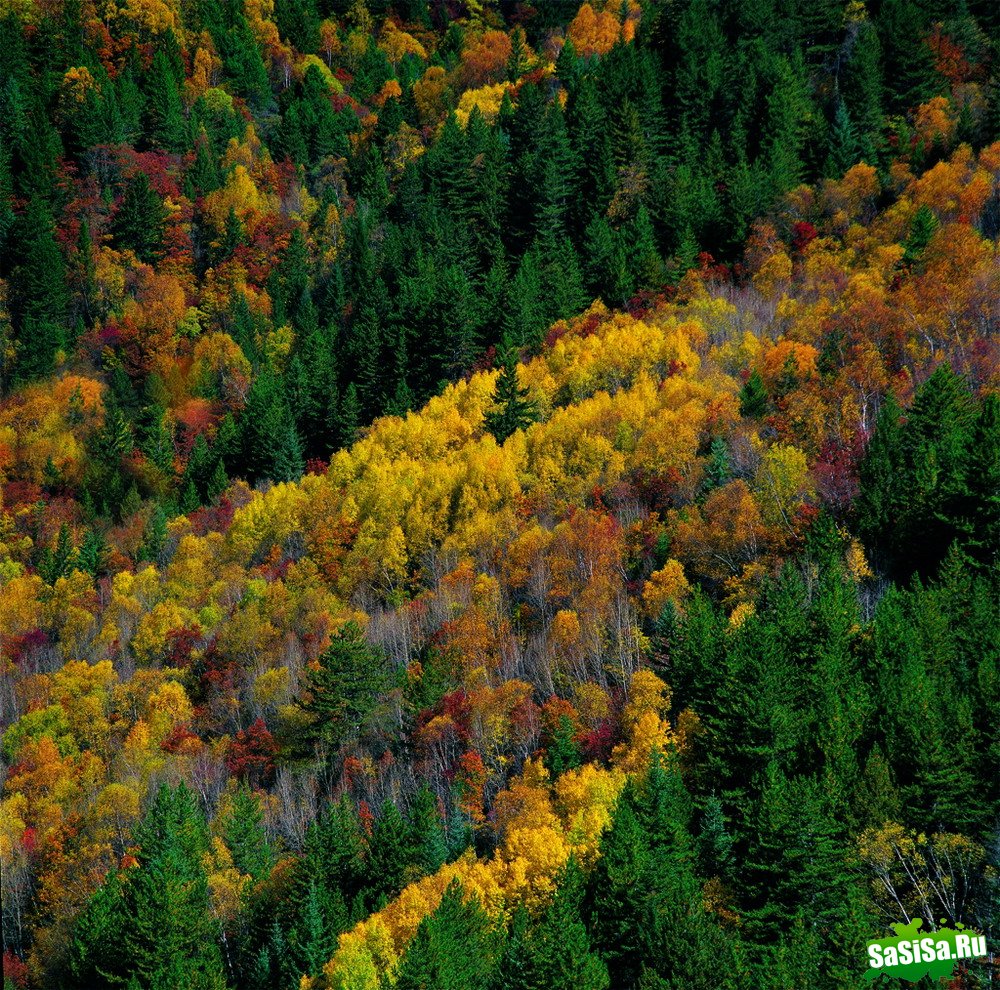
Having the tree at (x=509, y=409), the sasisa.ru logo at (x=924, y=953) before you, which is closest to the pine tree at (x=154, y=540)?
the tree at (x=509, y=409)

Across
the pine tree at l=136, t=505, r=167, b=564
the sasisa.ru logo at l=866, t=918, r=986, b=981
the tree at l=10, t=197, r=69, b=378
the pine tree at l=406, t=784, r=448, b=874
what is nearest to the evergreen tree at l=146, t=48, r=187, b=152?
the tree at l=10, t=197, r=69, b=378

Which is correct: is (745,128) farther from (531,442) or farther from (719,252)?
(531,442)

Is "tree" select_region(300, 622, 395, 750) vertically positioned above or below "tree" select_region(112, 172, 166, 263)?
below

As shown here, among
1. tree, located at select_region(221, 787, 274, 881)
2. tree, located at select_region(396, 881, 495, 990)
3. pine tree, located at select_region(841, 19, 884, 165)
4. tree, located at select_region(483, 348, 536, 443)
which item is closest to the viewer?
tree, located at select_region(396, 881, 495, 990)

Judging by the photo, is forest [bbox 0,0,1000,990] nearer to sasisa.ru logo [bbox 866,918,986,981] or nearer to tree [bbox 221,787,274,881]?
tree [bbox 221,787,274,881]

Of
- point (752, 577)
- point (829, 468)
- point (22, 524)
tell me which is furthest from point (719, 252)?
point (22, 524)

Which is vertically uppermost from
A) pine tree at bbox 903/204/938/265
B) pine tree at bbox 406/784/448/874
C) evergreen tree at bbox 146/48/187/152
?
evergreen tree at bbox 146/48/187/152
